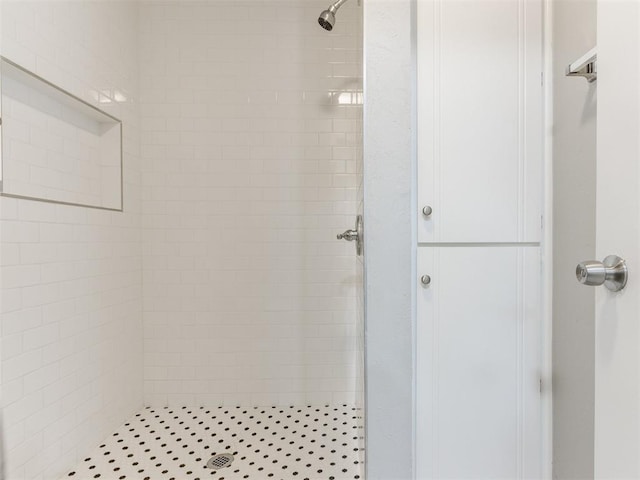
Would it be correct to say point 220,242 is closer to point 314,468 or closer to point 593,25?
point 314,468

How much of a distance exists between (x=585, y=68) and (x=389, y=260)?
0.77m

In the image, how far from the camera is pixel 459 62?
1186mm

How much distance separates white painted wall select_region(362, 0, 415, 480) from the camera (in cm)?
112

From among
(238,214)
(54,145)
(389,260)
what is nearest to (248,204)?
(238,214)

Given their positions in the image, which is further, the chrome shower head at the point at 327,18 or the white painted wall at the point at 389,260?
the chrome shower head at the point at 327,18

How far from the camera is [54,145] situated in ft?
5.28

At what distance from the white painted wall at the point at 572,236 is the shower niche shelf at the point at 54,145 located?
1.96 meters

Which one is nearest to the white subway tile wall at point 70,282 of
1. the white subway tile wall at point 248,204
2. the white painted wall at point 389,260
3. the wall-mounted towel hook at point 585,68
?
the white subway tile wall at point 248,204

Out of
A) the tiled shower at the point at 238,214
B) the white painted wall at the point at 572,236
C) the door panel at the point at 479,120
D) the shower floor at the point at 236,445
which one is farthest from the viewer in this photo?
the tiled shower at the point at 238,214

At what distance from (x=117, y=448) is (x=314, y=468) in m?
1.01

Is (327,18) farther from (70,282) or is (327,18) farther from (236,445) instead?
(236,445)

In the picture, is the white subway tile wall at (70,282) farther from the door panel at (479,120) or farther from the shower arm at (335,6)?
the door panel at (479,120)

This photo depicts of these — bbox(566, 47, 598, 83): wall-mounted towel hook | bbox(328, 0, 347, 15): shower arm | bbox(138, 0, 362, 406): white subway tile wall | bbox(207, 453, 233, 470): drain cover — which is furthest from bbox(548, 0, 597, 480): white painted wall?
bbox(207, 453, 233, 470): drain cover

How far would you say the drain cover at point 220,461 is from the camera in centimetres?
162
